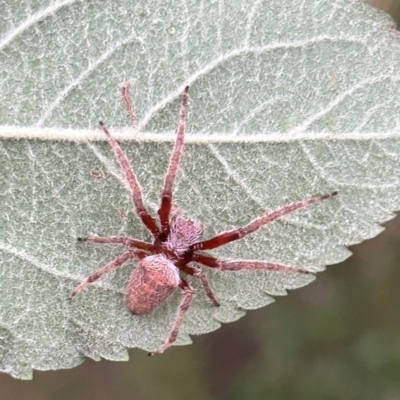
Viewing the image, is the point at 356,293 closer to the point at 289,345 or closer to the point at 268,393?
the point at 289,345

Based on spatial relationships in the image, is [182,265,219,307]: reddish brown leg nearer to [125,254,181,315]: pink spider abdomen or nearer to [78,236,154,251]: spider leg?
[125,254,181,315]: pink spider abdomen

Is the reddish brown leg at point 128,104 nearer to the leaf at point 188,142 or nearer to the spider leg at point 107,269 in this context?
the leaf at point 188,142

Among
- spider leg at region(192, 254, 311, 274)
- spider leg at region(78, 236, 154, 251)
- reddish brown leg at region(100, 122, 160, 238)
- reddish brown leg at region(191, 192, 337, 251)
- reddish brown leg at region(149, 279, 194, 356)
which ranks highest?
reddish brown leg at region(100, 122, 160, 238)

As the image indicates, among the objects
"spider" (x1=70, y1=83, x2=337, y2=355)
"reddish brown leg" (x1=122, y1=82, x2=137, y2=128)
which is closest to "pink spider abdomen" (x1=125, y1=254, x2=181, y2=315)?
"spider" (x1=70, y1=83, x2=337, y2=355)

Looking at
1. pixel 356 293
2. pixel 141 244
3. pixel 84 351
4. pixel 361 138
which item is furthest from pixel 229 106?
pixel 356 293

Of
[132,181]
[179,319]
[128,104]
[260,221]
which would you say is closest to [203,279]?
[179,319]

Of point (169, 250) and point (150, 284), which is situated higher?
point (169, 250)

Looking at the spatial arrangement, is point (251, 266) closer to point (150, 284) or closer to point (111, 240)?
point (150, 284)

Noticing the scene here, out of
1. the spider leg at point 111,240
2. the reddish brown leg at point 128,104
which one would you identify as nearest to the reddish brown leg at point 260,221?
the spider leg at point 111,240

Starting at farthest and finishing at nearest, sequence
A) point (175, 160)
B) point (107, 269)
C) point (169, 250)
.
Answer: point (169, 250) → point (107, 269) → point (175, 160)
